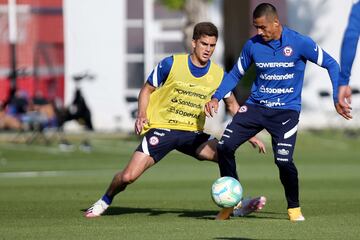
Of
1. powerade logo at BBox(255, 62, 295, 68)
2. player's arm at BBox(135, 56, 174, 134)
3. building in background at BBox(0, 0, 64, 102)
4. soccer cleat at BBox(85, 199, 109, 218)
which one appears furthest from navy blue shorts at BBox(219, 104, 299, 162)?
building in background at BBox(0, 0, 64, 102)

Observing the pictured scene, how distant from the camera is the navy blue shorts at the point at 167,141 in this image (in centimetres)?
1313

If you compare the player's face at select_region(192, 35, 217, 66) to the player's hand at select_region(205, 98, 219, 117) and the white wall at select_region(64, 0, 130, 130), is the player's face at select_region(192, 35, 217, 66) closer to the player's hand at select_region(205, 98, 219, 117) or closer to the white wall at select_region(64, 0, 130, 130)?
the player's hand at select_region(205, 98, 219, 117)

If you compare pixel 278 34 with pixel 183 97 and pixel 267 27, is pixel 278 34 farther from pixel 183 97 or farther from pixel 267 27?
pixel 183 97

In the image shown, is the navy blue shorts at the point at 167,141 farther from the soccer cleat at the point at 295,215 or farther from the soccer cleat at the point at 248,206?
the soccer cleat at the point at 295,215

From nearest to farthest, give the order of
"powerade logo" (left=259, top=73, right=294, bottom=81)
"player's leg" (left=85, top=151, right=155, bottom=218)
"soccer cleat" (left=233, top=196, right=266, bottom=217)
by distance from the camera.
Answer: "powerade logo" (left=259, top=73, right=294, bottom=81) → "soccer cleat" (left=233, top=196, right=266, bottom=217) → "player's leg" (left=85, top=151, right=155, bottom=218)

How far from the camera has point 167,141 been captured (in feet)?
43.2

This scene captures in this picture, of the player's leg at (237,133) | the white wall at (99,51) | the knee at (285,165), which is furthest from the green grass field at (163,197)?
the white wall at (99,51)

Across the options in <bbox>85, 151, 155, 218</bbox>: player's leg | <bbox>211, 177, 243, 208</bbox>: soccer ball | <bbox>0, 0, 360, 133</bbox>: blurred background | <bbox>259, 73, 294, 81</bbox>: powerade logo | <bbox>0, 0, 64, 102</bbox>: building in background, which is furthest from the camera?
<bbox>0, 0, 360, 133</bbox>: blurred background

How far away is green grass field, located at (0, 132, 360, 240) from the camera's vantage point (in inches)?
452

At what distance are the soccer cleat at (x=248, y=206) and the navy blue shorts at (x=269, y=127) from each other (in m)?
0.66

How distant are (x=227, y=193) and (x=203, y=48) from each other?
5.53 feet

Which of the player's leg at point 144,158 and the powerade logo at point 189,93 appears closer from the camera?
the player's leg at point 144,158

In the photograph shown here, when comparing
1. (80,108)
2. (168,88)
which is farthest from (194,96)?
(80,108)

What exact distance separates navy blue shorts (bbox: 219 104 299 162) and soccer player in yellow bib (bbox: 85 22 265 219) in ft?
1.56
